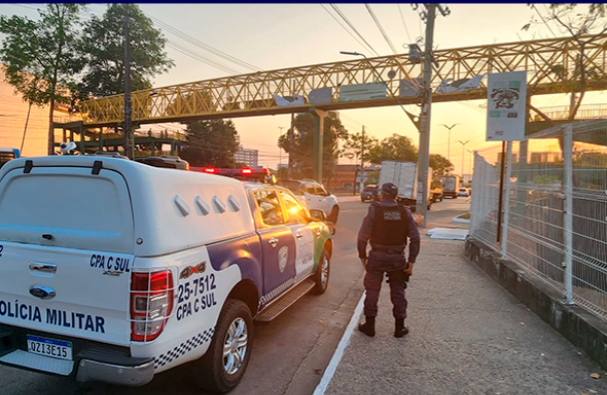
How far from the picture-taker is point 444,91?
979 inches

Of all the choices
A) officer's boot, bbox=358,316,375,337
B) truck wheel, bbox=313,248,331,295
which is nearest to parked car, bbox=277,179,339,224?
truck wheel, bbox=313,248,331,295

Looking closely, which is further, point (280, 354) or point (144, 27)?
point (144, 27)

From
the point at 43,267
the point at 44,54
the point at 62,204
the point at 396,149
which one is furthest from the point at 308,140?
the point at 43,267

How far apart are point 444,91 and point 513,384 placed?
79.1 ft

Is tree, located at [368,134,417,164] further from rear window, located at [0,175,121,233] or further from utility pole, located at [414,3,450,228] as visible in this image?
rear window, located at [0,175,121,233]

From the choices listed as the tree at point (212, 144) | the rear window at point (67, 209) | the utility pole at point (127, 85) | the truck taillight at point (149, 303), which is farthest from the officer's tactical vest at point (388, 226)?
the tree at point (212, 144)

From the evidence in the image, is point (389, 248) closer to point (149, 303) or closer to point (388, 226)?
point (388, 226)

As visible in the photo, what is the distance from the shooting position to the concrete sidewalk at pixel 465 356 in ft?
10.7

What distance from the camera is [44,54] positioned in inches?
Answer: 883

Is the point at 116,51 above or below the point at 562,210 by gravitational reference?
above

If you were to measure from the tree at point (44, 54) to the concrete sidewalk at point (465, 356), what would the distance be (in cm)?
2304

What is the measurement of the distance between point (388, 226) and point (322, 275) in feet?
7.00

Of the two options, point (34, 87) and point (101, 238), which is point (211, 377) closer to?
point (101, 238)

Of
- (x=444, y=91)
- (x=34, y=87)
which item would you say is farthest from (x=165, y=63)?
(x=444, y=91)
